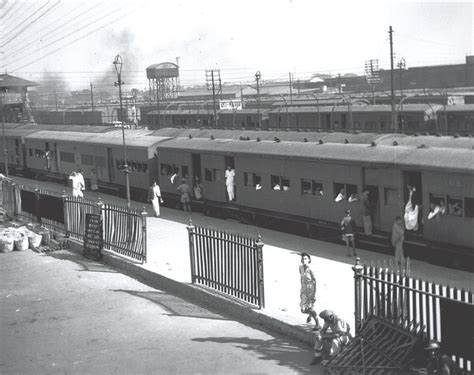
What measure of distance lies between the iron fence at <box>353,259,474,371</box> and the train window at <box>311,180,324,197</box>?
10687 millimetres

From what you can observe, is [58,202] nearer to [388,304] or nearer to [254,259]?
[254,259]

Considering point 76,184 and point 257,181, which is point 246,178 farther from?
point 76,184

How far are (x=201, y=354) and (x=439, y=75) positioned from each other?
64713 millimetres

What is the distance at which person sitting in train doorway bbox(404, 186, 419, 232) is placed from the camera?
17094 millimetres

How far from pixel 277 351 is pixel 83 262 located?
8.65 metres

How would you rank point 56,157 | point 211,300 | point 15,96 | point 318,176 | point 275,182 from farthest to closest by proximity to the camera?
point 15,96
point 56,157
point 275,182
point 318,176
point 211,300

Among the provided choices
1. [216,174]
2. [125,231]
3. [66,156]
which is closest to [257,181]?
[216,174]

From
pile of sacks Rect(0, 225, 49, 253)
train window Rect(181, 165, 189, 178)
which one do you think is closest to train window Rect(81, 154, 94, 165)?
train window Rect(181, 165, 189, 178)

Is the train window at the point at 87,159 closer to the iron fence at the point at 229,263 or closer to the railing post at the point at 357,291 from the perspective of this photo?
the iron fence at the point at 229,263

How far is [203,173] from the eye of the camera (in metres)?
27.2

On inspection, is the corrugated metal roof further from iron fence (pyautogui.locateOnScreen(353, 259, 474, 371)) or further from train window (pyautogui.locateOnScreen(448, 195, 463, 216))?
iron fence (pyautogui.locateOnScreen(353, 259, 474, 371))

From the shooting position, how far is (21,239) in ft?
63.4

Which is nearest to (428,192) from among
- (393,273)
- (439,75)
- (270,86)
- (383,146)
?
(383,146)

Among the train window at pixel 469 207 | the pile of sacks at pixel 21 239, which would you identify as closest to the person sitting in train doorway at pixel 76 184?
the pile of sacks at pixel 21 239
